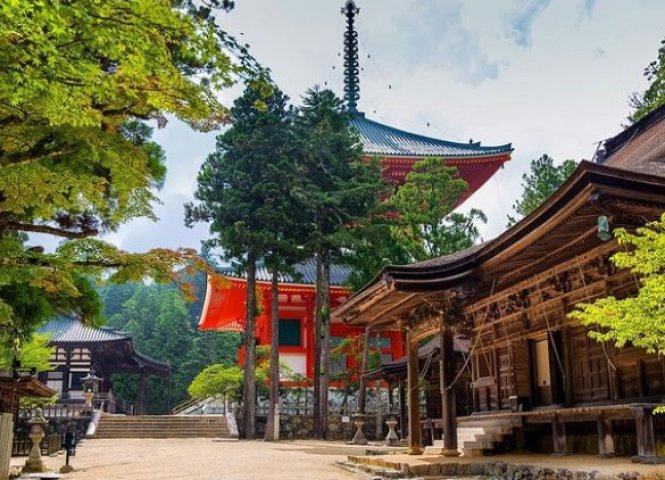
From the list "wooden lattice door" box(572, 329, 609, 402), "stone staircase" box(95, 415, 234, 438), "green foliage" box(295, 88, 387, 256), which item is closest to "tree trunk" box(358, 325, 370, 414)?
"green foliage" box(295, 88, 387, 256)

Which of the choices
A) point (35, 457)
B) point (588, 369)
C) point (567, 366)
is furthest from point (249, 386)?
point (588, 369)

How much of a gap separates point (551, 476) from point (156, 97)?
A: 6.76 m

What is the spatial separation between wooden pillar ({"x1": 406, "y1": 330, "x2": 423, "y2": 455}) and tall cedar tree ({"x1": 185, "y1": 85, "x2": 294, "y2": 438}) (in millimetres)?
12143

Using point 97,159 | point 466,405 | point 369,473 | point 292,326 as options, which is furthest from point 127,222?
point 292,326

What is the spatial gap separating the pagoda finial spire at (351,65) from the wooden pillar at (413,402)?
102 feet

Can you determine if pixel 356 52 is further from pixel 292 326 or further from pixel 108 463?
pixel 108 463

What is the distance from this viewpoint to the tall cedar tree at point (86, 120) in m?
5.31

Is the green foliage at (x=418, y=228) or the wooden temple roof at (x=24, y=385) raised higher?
the green foliage at (x=418, y=228)

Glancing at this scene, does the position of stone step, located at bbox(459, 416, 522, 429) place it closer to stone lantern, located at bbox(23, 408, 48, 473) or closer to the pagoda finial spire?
stone lantern, located at bbox(23, 408, 48, 473)

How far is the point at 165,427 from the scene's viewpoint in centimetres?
2889

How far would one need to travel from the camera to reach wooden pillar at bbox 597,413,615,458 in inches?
387

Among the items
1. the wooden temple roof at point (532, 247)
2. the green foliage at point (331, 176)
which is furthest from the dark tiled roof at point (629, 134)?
the green foliage at point (331, 176)

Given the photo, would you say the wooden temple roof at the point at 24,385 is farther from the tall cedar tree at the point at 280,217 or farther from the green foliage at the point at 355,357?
the green foliage at the point at 355,357

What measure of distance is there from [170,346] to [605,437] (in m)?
53.5
